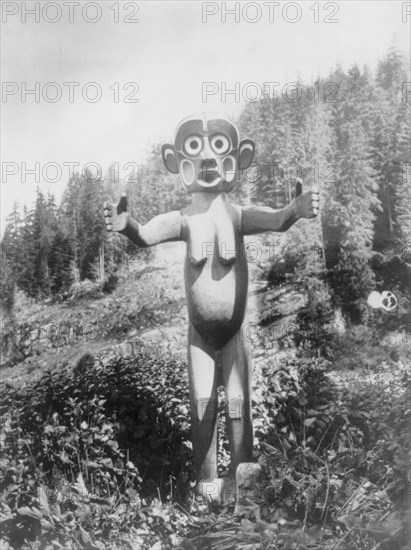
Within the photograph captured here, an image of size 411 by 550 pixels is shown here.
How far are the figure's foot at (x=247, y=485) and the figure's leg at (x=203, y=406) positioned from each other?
342 mm

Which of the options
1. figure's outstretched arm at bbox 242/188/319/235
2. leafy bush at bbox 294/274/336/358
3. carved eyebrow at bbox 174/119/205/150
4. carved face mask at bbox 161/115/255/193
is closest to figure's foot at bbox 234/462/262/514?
figure's outstretched arm at bbox 242/188/319/235

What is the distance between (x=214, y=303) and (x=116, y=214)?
79cm

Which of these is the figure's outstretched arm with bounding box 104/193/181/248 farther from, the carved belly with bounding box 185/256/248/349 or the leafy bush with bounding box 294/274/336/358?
the leafy bush with bounding box 294/274/336/358

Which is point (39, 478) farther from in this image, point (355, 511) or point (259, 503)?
point (355, 511)

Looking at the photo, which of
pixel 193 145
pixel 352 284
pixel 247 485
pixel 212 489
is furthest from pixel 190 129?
pixel 352 284

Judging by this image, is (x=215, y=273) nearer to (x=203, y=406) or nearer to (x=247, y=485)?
(x=203, y=406)

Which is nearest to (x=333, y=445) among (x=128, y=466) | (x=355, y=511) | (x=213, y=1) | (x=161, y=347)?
(x=355, y=511)

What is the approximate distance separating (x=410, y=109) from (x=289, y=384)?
2747 millimetres

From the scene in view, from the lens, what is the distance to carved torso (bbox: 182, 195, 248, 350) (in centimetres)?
360

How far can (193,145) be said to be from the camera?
144 inches

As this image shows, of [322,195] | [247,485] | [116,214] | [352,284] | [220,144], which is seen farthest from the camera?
[322,195]

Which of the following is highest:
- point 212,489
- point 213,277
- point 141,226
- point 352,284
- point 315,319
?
point 141,226

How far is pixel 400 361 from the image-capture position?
Result: 4797mm

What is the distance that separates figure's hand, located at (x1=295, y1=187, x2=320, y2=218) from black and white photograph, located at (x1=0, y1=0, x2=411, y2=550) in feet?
0.04
